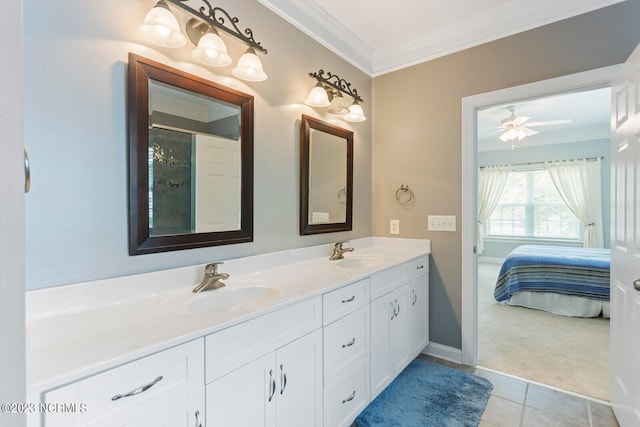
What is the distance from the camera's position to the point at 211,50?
1.39 m

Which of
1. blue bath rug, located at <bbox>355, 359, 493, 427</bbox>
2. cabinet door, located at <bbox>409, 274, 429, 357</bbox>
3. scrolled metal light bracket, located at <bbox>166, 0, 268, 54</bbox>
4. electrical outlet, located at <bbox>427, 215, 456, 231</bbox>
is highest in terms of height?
scrolled metal light bracket, located at <bbox>166, 0, 268, 54</bbox>

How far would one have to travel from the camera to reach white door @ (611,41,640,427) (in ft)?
4.67

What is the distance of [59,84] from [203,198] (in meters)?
0.67

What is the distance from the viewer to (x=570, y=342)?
2.73 m

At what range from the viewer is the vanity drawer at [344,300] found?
144 cm

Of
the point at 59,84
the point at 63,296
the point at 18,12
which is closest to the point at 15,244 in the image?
the point at 18,12

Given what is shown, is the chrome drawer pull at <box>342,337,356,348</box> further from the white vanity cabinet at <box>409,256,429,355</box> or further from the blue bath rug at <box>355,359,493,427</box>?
the white vanity cabinet at <box>409,256,429,355</box>

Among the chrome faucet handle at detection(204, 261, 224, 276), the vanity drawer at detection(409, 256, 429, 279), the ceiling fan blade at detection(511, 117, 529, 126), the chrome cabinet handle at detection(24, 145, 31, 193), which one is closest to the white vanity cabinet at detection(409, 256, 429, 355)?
the vanity drawer at detection(409, 256, 429, 279)

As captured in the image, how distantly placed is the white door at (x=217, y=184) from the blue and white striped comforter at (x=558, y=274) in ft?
11.8

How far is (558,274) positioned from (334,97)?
130 inches

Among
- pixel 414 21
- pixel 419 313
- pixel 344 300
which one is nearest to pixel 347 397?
pixel 344 300

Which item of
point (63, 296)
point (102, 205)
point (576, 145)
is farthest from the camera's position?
point (576, 145)

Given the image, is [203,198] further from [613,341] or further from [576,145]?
[576,145]

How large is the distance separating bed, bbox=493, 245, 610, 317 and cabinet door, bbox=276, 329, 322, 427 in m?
3.28
